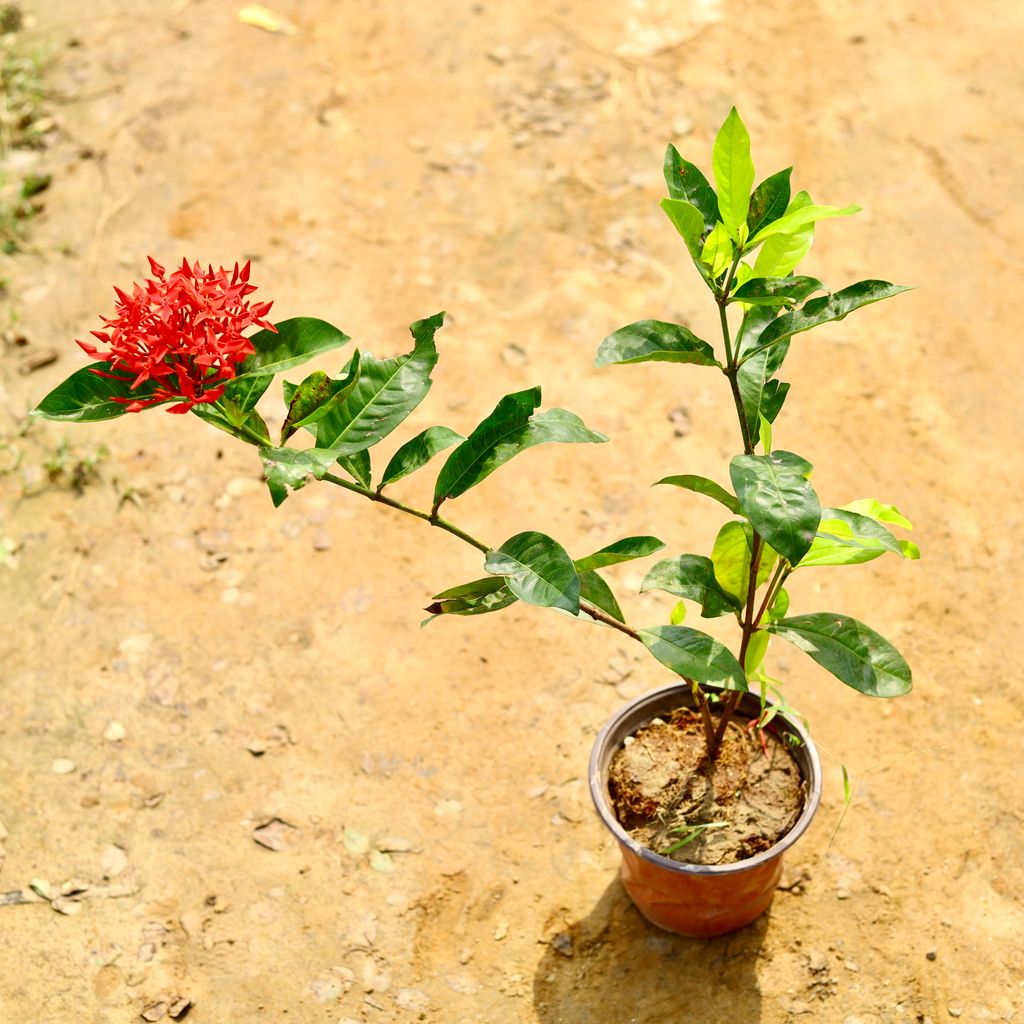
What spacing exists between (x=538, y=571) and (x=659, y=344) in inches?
15.0

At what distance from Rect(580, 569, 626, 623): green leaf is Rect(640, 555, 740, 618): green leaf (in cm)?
8

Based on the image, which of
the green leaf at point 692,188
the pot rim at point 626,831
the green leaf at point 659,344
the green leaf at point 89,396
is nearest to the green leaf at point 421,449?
the green leaf at point 659,344

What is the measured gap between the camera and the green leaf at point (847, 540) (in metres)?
1.81

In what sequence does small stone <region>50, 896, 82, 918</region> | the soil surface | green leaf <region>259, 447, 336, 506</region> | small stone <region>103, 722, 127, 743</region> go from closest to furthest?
green leaf <region>259, 447, 336, 506</region>
the soil surface
small stone <region>50, 896, 82, 918</region>
small stone <region>103, 722, 127, 743</region>

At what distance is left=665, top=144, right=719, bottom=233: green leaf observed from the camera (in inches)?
67.7

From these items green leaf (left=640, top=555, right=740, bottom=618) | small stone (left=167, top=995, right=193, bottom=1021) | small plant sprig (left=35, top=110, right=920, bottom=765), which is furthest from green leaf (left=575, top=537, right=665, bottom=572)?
small stone (left=167, top=995, right=193, bottom=1021)

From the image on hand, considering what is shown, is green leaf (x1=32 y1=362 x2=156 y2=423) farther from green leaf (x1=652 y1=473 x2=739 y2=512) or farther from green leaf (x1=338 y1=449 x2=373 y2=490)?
green leaf (x1=652 y1=473 x2=739 y2=512)

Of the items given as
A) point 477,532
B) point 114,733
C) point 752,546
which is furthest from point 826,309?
point 114,733

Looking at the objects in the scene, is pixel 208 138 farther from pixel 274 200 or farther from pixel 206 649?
pixel 206 649

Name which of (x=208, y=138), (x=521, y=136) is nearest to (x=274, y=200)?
(x=208, y=138)

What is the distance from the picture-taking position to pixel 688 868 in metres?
2.05

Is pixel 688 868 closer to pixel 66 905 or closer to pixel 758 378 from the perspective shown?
pixel 758 378

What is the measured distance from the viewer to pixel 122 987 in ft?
7.80

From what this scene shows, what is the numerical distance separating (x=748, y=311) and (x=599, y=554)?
0.44 m
